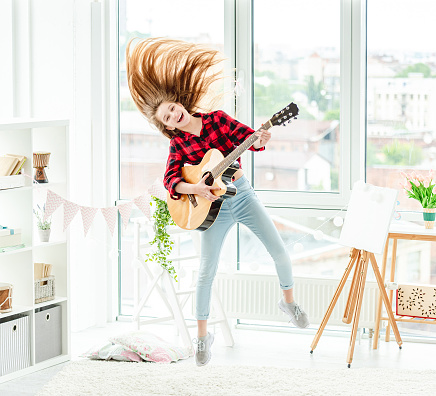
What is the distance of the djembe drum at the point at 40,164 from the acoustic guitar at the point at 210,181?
0.94 m

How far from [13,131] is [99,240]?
3.63 feet

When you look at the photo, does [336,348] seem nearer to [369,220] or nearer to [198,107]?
[369,220]

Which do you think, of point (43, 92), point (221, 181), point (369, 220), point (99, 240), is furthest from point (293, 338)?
point (43, 92)

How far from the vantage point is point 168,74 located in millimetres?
3133

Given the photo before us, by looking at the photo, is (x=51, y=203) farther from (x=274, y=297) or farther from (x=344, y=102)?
(x=344, y=102)

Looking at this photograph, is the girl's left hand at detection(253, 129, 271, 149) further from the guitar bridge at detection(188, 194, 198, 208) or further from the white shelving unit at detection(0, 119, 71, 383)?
the white shelving unit at detection(0, 119, 71, 383)

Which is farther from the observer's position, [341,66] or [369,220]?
[341,66]

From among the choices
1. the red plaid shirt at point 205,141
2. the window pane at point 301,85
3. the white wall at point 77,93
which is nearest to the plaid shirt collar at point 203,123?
the red plaid shirt at point 205,141

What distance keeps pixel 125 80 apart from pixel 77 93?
361 mm

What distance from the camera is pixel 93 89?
179 inches

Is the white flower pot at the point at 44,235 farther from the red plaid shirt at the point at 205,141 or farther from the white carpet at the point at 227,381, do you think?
the red plaid shirt at the point at 205,141

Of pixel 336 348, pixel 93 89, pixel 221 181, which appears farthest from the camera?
pixel 93 89

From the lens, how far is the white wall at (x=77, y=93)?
4355 millimetres

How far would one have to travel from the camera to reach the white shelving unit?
149 inches
